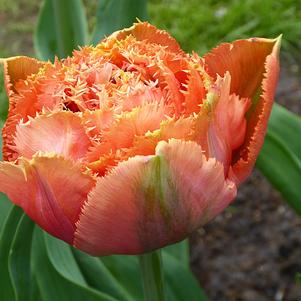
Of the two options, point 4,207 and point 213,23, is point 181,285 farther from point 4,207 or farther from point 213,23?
point 213,23

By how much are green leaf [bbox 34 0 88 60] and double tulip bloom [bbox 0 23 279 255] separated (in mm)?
747

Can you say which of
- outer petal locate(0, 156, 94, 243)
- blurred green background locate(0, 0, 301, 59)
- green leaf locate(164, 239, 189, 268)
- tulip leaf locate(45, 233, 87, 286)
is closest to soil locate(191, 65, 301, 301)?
green leaf locate(164, 239, 189, 268)

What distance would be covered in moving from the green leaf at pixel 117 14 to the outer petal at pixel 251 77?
607 mm

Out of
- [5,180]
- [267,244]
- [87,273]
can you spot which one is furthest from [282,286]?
[5,180]

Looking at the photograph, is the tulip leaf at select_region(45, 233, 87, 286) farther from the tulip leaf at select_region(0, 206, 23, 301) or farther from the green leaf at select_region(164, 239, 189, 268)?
the green leaf at select_region(164, 239, 189, 268)

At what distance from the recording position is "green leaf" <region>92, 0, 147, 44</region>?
146cm

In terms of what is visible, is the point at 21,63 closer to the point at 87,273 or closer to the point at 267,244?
the point at 87,273

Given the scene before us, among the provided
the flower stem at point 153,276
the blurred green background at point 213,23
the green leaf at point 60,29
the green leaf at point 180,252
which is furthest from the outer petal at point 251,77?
the blurred green background at point 213,23

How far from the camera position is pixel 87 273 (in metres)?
1.23

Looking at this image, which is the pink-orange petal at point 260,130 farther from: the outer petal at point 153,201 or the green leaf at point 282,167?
the green leaf at point 282,167

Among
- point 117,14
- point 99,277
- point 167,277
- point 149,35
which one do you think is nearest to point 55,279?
point 99,277

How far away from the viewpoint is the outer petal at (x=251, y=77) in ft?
2.61

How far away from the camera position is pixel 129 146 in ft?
2.40

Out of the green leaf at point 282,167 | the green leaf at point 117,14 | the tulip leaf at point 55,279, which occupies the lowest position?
the tulip leaf at point 55,279
